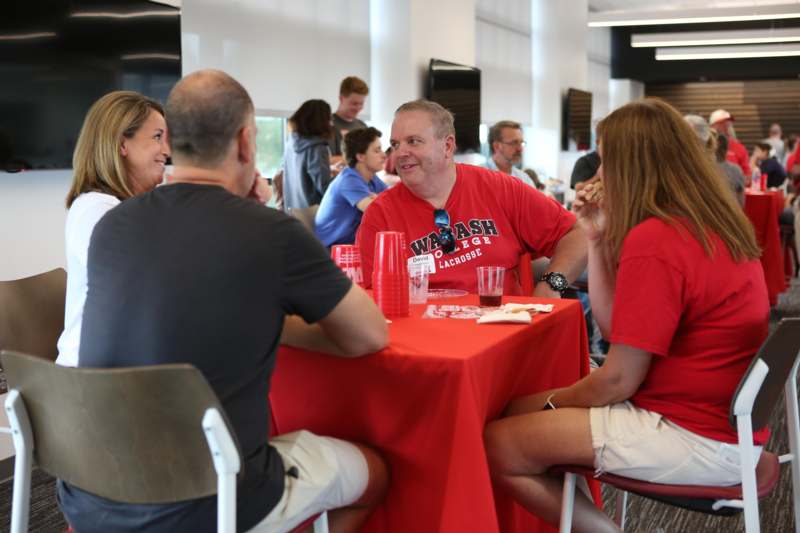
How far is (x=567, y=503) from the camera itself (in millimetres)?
1870

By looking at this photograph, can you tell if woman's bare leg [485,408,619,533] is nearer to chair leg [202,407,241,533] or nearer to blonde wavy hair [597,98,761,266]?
blonde wavy hair [597,98,761,266]

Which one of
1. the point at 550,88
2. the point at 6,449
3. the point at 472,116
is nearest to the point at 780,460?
the point at 6,449

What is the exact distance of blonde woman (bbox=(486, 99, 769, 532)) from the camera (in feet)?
5.69

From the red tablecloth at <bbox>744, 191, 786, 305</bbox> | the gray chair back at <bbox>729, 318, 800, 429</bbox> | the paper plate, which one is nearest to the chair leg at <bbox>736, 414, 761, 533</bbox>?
the gray chair back at <bbox>729, 318, 800, 429</bbox>

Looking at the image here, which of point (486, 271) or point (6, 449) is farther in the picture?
point (6, 449)

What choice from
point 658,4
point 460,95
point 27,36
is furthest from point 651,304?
point 658,4

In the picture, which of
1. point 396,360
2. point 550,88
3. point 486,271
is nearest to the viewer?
point 396,360

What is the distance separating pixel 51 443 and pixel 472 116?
23.8 ft

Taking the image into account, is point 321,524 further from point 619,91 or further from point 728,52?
point 619,91

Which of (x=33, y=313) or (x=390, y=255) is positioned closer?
(x=390, y=255)

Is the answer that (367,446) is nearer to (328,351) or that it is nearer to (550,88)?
(328,351)

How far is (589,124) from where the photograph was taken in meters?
12.6

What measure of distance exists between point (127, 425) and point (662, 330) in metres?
1.01

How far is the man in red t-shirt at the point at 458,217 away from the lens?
2750 mm
